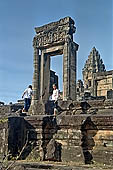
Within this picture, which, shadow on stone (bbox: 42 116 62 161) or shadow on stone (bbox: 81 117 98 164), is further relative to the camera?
shadow on stone (bbox: 42 116 62 161)

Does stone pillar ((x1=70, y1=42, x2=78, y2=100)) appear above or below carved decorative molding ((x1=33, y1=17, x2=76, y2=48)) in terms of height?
below

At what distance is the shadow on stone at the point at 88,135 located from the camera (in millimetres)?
5531

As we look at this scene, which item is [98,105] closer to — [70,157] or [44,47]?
[70,157]

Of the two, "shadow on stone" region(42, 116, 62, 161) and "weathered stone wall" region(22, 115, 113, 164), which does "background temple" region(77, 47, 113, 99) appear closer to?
"shadow on stone" region(42, 116, 62, 161)

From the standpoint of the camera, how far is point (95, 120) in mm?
5664

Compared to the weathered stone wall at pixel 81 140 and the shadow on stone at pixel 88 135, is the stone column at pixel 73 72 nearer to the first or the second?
the weathered stone wall at pixel 81 140

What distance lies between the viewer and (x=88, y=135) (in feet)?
18.8

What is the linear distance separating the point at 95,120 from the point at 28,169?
2.11 meters

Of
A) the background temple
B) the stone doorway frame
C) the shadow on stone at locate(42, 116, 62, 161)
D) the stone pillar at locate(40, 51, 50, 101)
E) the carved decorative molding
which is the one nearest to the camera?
the shadow on stone at locate(42, 116, 62, 161)

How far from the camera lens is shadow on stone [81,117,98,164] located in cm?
553

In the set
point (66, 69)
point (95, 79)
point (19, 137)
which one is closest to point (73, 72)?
point (66, 69)

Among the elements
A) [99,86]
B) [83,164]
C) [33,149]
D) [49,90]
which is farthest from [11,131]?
[99,86]

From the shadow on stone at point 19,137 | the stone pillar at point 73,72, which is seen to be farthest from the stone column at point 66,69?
the shadow on stone at point 19,137

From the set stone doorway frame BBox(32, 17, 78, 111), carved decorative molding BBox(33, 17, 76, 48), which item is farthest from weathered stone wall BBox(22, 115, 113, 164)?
carved decorative molding BBox(33, 17, 76, 48)
